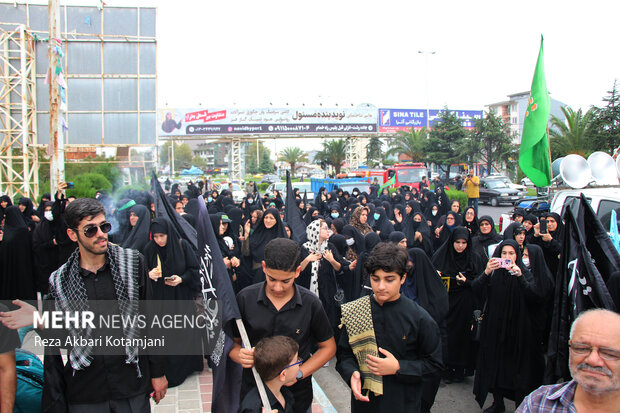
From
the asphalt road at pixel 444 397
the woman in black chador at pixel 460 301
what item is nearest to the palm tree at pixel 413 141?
the woman in black chador at pixel 460 301

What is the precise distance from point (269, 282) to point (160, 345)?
0.96 meters

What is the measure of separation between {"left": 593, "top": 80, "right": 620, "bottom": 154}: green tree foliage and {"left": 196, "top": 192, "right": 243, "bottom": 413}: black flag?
73.9ft

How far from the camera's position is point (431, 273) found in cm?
442

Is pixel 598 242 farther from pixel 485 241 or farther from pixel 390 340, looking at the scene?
pixel 485 241

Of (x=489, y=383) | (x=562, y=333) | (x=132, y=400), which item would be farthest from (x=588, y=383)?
(x=489, y=383)

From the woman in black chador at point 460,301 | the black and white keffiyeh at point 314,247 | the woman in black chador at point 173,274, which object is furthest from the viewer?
the black and white keffiyeh at point 314,247

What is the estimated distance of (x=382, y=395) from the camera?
282 cm

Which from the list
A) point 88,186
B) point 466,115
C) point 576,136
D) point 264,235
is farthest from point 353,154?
point 264,235

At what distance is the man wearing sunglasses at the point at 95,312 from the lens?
9.05 ft

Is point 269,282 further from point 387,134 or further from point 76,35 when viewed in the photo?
point 387,134

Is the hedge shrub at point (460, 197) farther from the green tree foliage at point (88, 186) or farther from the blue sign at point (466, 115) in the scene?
the blue sign at point (466, 115)

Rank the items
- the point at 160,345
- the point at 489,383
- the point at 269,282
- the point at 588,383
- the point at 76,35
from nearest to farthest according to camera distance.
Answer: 1. the point at 588,383
2. the point at 269,282
3. the point at 160,345
4. the point at 489,383
5. the point at 76,35

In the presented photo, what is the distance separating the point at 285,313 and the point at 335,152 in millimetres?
43558

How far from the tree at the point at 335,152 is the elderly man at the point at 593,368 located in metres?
43.0
